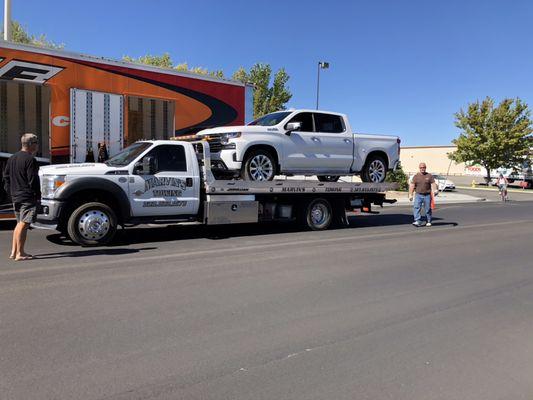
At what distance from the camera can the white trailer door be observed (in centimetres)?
1062

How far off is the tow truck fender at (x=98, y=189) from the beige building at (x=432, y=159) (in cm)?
8241

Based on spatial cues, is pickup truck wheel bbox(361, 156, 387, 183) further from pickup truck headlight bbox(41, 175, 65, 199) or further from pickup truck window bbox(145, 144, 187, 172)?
pickup truck headlight bbox(41, 175, 65, 199)

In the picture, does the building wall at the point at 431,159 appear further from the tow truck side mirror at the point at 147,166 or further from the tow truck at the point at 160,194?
the tow truck side mirror at the point at 147,166

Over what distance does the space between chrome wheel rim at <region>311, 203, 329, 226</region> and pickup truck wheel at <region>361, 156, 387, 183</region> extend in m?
1.26

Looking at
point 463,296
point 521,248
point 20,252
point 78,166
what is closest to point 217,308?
point 463,296

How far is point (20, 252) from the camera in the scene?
7188 millimetres

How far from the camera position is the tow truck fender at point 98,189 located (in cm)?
820

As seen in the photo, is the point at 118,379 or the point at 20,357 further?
the point at 20,357

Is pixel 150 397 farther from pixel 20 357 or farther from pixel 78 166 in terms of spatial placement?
pixel 78 166

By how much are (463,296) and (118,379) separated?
4.35 metres

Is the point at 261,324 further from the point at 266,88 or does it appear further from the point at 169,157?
the point at 266,88

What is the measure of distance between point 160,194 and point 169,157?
2.54ft

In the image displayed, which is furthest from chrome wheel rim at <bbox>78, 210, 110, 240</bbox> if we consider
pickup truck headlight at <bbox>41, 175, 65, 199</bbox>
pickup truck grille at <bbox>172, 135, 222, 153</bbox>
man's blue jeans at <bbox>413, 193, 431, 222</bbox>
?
man's blue jeans at <bbox>413, 193, 431, 222</bbox>

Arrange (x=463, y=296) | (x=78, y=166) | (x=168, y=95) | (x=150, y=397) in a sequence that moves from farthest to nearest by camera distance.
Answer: (x=168, y=95) → (x=78, y=166) → (x=463, y=296) → (x=150, y=397)
